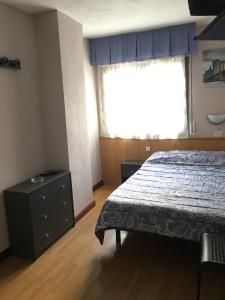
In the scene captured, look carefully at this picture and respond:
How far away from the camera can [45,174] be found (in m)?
3.23

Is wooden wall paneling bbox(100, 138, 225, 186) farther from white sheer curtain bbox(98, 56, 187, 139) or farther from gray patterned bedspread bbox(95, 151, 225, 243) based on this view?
gray patterned bedspread bbox(95, 151, 225, 243)

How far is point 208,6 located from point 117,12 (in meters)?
2.05

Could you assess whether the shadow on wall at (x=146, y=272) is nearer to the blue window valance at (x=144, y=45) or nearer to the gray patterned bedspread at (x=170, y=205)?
the gray patterned bedspread at (x=170, y=205)

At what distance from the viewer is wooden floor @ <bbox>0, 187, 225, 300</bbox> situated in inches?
85.9

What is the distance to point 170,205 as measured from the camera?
2459 mm

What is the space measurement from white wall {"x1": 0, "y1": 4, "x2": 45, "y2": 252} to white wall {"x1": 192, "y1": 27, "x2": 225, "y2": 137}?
7.43 feet

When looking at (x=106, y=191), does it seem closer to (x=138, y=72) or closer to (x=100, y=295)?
(x=138, y=72)

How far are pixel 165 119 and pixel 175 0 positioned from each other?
1743mm

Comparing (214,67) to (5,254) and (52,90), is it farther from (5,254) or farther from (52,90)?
(5,254)

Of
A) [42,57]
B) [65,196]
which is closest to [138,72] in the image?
[42,57]

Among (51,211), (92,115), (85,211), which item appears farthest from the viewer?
(92,115)

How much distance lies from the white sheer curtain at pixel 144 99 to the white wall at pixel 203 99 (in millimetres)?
166

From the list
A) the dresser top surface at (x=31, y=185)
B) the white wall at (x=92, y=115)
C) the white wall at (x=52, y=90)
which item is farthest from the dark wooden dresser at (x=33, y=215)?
the white wall at (x=92, y=115)

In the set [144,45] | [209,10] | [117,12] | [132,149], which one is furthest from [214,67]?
[209,10]
